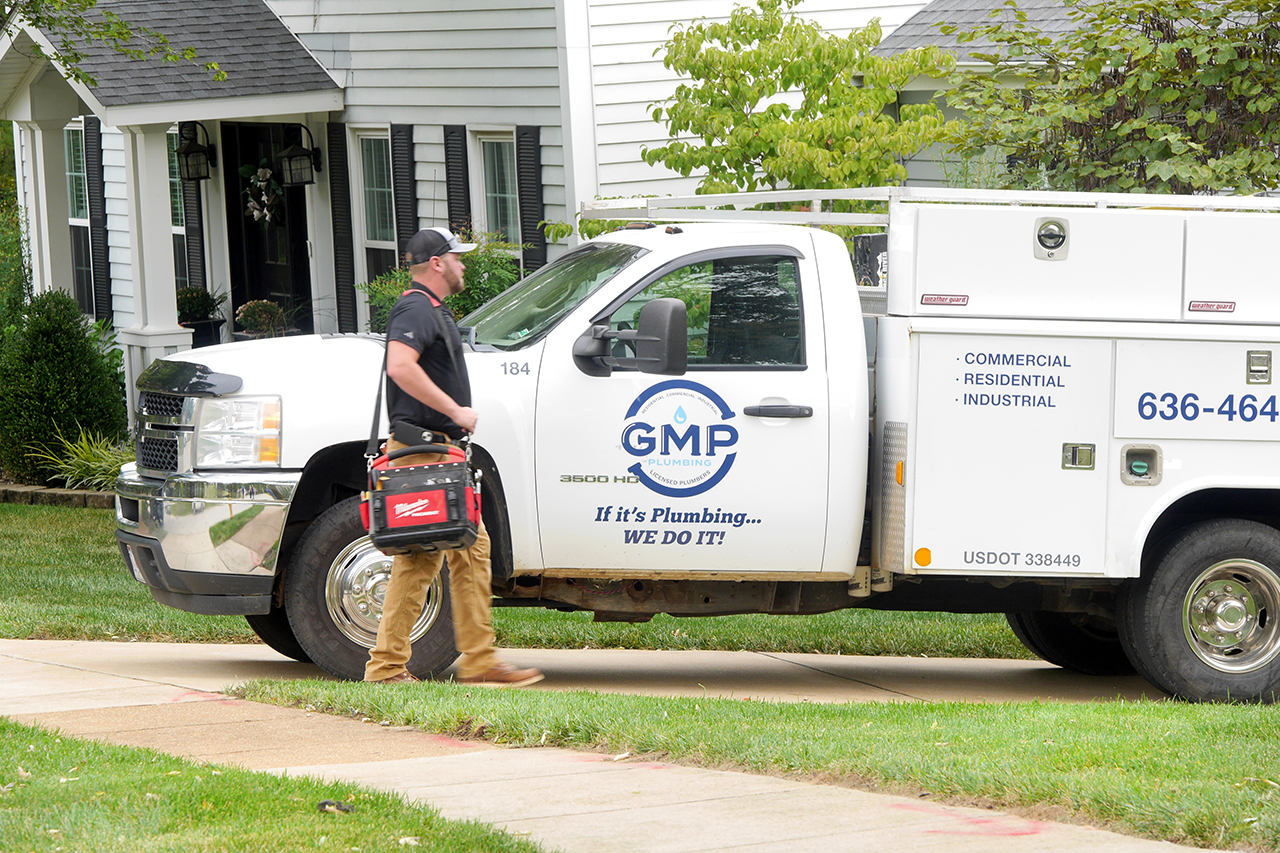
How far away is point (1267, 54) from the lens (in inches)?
364

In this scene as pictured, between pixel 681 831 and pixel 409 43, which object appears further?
pixel 409 43

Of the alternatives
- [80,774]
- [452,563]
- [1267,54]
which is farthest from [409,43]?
[80,774]

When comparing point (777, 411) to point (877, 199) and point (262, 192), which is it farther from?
point (262, 192)

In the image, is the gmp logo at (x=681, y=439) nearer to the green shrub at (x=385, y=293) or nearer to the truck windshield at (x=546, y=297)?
the truck windshield at (x=546, y=297)

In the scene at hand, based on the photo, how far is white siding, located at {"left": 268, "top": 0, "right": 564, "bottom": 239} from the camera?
13.5 meters

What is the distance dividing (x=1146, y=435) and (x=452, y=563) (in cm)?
298

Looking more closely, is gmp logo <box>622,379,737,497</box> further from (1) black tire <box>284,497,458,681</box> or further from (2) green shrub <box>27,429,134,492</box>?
(2) green shrub <box>27,429,134,492</box>

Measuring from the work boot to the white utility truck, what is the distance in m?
0.22

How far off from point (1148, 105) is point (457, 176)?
23.0 feet

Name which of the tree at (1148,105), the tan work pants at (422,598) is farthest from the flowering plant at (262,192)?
the tan work pants at (422,598)

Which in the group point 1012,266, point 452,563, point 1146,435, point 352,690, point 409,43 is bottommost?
point 352,690

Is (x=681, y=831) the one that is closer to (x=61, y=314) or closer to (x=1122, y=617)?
(x=1122, y=617)

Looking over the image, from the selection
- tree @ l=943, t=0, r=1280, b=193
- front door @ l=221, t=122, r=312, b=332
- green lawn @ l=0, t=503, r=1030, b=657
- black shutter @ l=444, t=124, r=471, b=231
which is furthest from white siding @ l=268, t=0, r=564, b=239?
green lawn @ l=0, t=503, r=1030, b=657

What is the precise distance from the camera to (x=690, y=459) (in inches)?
271
